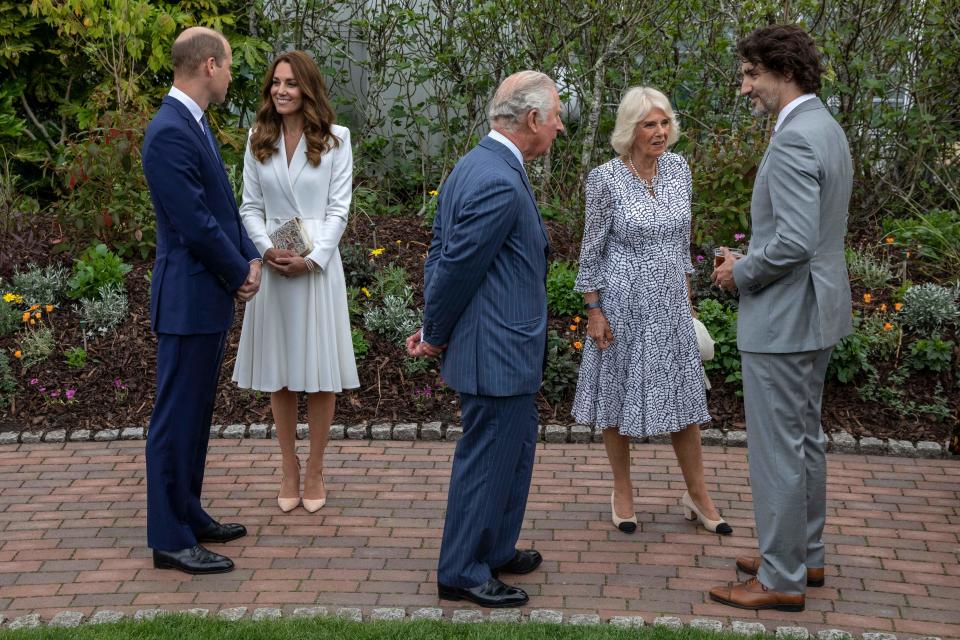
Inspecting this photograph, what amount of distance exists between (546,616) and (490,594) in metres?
0.24

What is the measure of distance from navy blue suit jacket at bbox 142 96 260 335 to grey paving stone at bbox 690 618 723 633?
2275 mm

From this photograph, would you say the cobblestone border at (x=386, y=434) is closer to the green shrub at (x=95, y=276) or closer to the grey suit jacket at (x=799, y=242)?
the green shrub at (x=95, y=276)

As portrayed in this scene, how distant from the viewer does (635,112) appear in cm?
487

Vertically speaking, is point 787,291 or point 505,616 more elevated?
point 787,291

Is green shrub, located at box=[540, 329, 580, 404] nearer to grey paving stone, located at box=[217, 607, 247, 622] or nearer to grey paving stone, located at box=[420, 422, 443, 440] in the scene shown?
grey paving stone, located at box=[420, 422, 443, 440]

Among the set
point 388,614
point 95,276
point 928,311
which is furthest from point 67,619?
point 928,311

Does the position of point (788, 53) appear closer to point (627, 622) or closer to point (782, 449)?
point (782, 449)

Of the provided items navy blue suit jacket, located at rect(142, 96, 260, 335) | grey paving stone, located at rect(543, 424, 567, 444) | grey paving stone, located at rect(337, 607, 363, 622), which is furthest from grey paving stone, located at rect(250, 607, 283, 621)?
grey paving stone, located at rect(543, 424, 567, 444)

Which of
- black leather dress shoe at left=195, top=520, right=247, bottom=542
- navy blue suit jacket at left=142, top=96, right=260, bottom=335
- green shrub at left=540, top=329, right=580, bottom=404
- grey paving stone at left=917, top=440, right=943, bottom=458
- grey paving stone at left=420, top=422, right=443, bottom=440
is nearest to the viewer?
navy blue suit jacket at left=142, top=96, right=260, bottom=335

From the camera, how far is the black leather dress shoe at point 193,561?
4.76m

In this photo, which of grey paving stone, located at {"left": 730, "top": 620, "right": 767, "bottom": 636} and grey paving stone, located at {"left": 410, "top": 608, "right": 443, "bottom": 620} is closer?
grey paving stone, located at {"left": 730, "top": 620, "right": 767, "bottom": 636}

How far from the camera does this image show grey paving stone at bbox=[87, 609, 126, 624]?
4344 mm

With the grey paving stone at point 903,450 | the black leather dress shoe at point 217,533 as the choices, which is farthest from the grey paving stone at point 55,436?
the grey paving stone at point 903,450

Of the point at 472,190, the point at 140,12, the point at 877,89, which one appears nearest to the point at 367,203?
the point at 140,12
